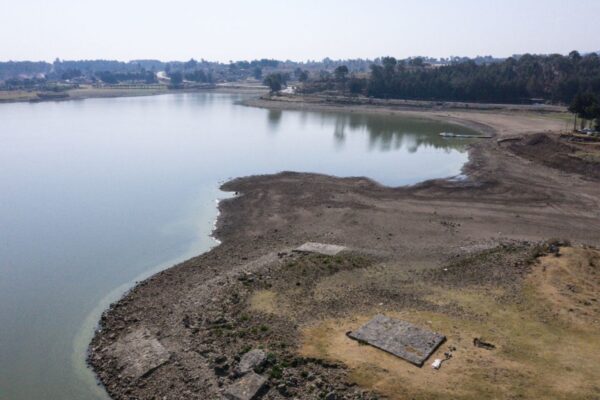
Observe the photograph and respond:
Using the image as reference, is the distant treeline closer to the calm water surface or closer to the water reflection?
the water reflection

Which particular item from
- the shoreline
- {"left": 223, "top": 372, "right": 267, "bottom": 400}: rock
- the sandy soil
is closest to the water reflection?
the sandy soil

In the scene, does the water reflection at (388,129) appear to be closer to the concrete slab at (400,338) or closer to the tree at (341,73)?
the tree at (341,73)

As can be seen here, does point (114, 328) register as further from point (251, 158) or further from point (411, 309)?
point (251, 158)

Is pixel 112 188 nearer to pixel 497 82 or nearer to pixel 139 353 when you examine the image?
pixel 139 353

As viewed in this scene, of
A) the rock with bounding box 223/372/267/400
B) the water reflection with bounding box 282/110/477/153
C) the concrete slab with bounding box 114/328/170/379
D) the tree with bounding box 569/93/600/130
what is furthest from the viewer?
the water reflection with bounding box 282/110/477/153

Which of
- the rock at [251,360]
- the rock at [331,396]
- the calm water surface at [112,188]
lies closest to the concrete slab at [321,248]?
the calm water surface at [112,188]

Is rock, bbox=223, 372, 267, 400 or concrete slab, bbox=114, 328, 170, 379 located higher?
rock, bbox=223, 372, 267, 400
